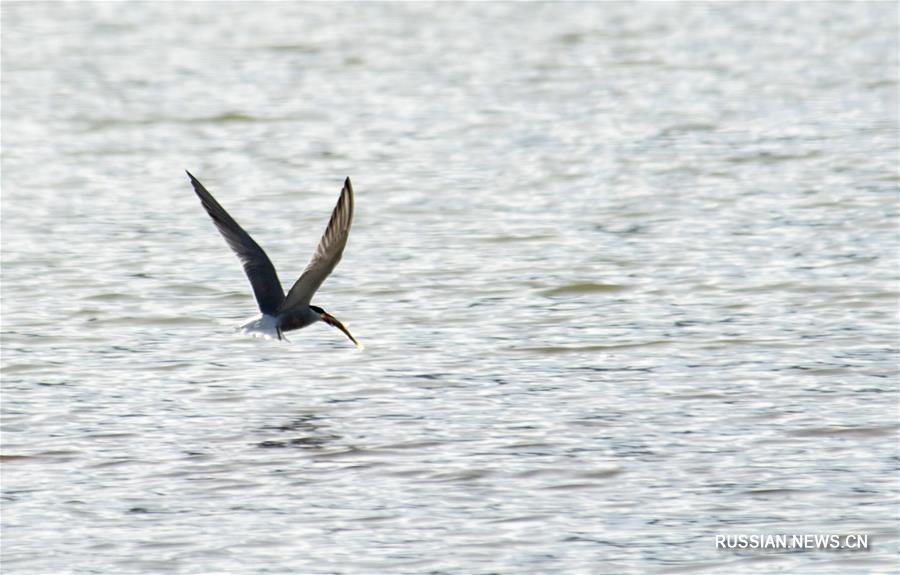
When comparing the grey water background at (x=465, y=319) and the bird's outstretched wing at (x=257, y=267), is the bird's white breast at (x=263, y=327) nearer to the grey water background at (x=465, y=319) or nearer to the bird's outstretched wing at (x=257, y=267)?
the bird's outstretched wing at (x=257, y=267)

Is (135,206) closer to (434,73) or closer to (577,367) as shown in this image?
(577,367)

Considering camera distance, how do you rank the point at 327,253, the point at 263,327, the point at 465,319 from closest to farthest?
the point at 327,253 < the point at 263,327 < the point at 465,319

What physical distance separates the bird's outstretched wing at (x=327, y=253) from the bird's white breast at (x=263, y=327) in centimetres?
11

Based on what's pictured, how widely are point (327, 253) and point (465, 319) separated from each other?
3.06 metres

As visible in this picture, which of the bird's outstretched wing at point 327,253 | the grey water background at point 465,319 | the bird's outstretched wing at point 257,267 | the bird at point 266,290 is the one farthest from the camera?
the bird's outstretched wing at point 257,267

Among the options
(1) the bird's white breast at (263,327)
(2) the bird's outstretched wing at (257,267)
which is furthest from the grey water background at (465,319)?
(2) the bird's outstretched wing at (257,267)

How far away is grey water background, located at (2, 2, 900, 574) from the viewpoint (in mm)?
8875

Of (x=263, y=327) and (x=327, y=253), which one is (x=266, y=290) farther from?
(x=327, y=253)

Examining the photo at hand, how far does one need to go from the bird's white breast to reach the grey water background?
0.48 metres

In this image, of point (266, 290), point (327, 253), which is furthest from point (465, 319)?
point (327, 253)

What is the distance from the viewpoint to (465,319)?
44.1 feet

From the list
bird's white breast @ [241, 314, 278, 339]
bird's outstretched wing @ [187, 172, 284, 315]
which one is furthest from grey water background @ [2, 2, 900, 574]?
bird's outstretched wing @ [187, 172, 284, 315]

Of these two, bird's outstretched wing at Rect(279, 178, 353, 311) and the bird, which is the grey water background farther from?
bird's outstretched wing at Rect(279, 178, 353, 311)

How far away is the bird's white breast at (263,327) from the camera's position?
11.0 m
